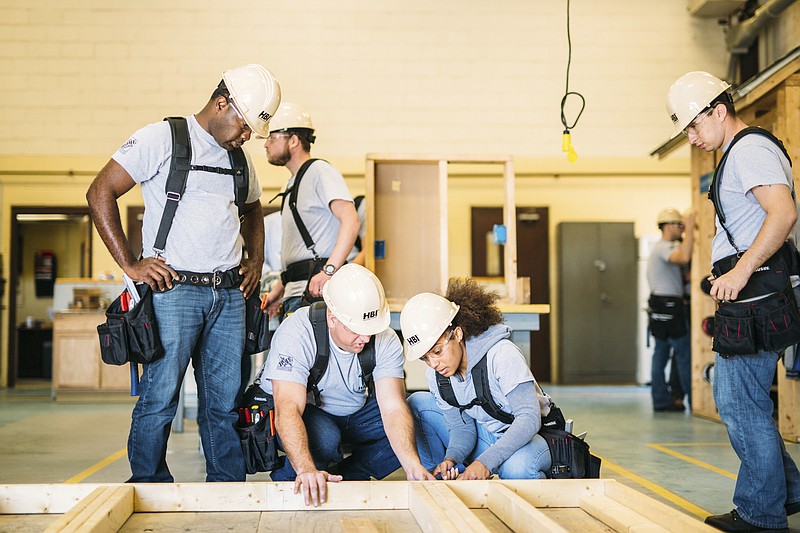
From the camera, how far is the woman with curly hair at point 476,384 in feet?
9.69

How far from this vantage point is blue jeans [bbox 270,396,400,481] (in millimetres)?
3260

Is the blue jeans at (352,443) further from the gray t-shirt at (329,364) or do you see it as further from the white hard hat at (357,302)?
the white hard hat at (357,302)

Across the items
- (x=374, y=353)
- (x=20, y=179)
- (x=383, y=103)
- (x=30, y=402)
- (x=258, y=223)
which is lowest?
(x=30, y=402)

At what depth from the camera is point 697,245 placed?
6.79 metres

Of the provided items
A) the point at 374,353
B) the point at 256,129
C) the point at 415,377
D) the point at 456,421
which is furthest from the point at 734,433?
the point at 415,377

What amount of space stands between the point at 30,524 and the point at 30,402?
6.90 metres

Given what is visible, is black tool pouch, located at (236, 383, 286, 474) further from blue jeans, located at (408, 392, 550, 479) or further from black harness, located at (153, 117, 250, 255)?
black harness, located at (153, 117, 250, 255)

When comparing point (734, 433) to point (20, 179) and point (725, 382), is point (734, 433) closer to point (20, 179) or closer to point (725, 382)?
point (725, 382)

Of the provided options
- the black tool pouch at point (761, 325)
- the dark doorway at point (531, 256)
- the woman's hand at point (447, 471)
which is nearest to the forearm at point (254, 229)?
the woman's hand at point (447, 471)

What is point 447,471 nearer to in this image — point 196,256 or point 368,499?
point 368,499

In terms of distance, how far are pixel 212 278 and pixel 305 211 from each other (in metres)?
1.18

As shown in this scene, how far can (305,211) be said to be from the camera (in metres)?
4.21

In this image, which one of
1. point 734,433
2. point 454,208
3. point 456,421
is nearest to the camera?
point 734,433

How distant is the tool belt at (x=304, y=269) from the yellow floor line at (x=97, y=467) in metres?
1.52
